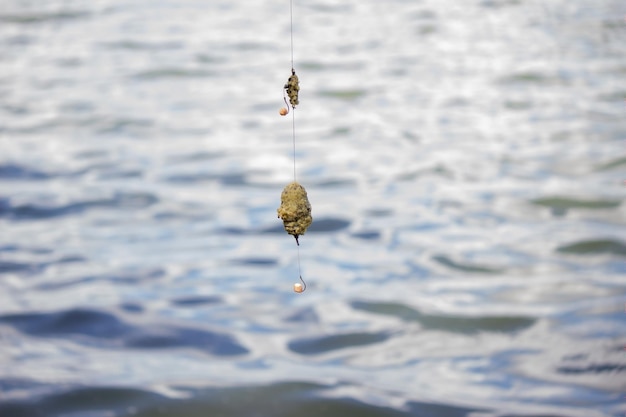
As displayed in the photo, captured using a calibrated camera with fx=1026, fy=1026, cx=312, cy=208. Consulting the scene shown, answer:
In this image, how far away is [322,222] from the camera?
6.48m

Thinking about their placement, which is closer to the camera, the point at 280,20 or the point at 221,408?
the point at 221,408

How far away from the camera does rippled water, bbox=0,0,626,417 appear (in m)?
4.47

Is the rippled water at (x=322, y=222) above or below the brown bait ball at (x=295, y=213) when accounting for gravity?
above

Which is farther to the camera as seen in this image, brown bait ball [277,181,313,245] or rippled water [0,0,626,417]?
rippled water [0,0,626,417]

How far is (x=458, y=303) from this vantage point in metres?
5.22

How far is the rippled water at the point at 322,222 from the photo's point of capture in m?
4.47

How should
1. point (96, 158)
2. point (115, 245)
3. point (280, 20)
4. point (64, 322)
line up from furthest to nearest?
point (280, 20) → point (96, 158) → point (115, 245) → point (64, 322)

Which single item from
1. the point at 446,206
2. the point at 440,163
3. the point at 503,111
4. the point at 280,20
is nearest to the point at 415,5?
the point at 280,20

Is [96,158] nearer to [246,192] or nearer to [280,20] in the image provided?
[246,192]

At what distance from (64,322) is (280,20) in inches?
310

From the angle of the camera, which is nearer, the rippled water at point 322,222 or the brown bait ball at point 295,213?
the brown bait ball at point 295,213

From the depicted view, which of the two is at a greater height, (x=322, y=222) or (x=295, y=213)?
(x=322, y=222)

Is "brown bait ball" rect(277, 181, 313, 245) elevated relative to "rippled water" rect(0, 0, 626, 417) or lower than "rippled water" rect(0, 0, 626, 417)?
lower

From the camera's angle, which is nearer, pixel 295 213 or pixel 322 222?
A: pixel 295 213
